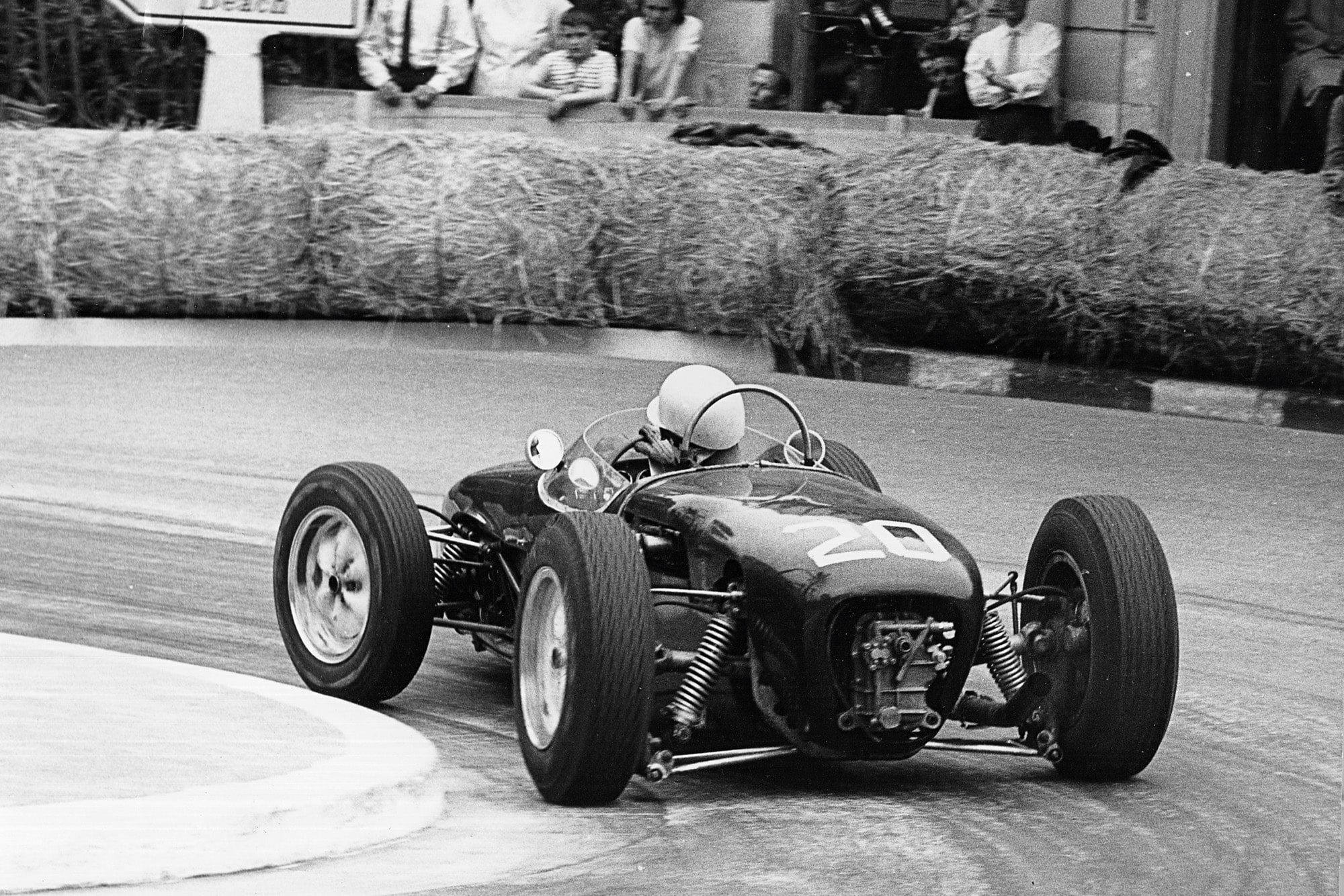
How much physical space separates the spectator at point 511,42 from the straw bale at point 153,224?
5.58 ft

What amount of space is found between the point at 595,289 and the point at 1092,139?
3.40 m

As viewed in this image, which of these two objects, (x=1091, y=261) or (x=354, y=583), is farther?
(x=1091, y=261)

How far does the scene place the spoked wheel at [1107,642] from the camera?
5.96m

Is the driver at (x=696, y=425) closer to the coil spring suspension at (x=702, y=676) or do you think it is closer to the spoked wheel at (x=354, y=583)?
the spoked wheel at (x=354, y=583)

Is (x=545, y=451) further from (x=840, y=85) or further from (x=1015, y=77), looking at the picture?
(x=840, y=85)

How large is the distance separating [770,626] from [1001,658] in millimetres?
836

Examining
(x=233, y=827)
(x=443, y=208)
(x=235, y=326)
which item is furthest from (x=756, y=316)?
(x=233, y=827)

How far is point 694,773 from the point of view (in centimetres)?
626

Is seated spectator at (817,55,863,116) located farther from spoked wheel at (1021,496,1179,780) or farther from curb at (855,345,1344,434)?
spoked wheel at (1021,496,1179,780)

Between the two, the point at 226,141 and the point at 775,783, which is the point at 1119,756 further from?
the point at 226,141

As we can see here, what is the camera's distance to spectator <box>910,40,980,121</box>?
15727 mm

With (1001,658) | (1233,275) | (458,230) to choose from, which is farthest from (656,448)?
(458,230)

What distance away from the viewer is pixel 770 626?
5816 millimetres

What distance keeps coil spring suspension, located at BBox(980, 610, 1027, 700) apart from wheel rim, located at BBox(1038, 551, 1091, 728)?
0.25 feet
